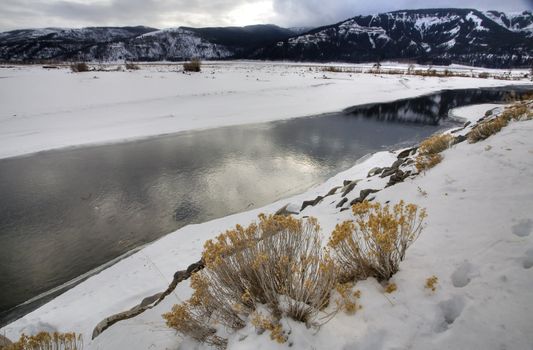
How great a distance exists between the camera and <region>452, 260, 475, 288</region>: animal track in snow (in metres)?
2.57

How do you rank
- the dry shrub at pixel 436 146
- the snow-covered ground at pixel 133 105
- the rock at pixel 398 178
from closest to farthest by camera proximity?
the rock at pixel 398 178 < the dry shrub at pixel 436 146 < the snow-covered ground at pixel 133 105

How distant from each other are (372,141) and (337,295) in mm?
13941

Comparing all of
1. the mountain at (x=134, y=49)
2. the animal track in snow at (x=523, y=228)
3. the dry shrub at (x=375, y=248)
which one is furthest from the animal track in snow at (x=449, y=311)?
the mountain at (x=134, y=49)

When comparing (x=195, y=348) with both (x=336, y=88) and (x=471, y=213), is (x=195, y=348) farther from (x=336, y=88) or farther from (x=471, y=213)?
(x=336, y=88)

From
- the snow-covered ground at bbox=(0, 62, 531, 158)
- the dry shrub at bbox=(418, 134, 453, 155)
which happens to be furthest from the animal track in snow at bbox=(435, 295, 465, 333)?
the snow-covered ground at bbox=(0, 62, 531, 158)

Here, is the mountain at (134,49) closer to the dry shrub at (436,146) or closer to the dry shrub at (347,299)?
the dry shrub at (436,146)

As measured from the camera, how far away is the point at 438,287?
2590mm

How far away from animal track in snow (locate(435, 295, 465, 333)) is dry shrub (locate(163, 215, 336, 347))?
0.83 meters

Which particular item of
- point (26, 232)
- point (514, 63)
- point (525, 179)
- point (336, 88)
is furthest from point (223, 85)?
point (514, 63)

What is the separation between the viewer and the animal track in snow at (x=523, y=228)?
2.83 metres

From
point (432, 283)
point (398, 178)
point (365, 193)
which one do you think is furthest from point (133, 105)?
point (432, 283)

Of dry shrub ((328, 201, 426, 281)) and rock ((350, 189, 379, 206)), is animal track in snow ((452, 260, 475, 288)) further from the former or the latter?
rock ((350, 189, 379, 206))

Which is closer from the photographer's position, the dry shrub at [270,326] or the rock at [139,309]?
the dry shrub at [270,326]

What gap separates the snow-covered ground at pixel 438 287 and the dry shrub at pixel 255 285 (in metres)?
0.17
